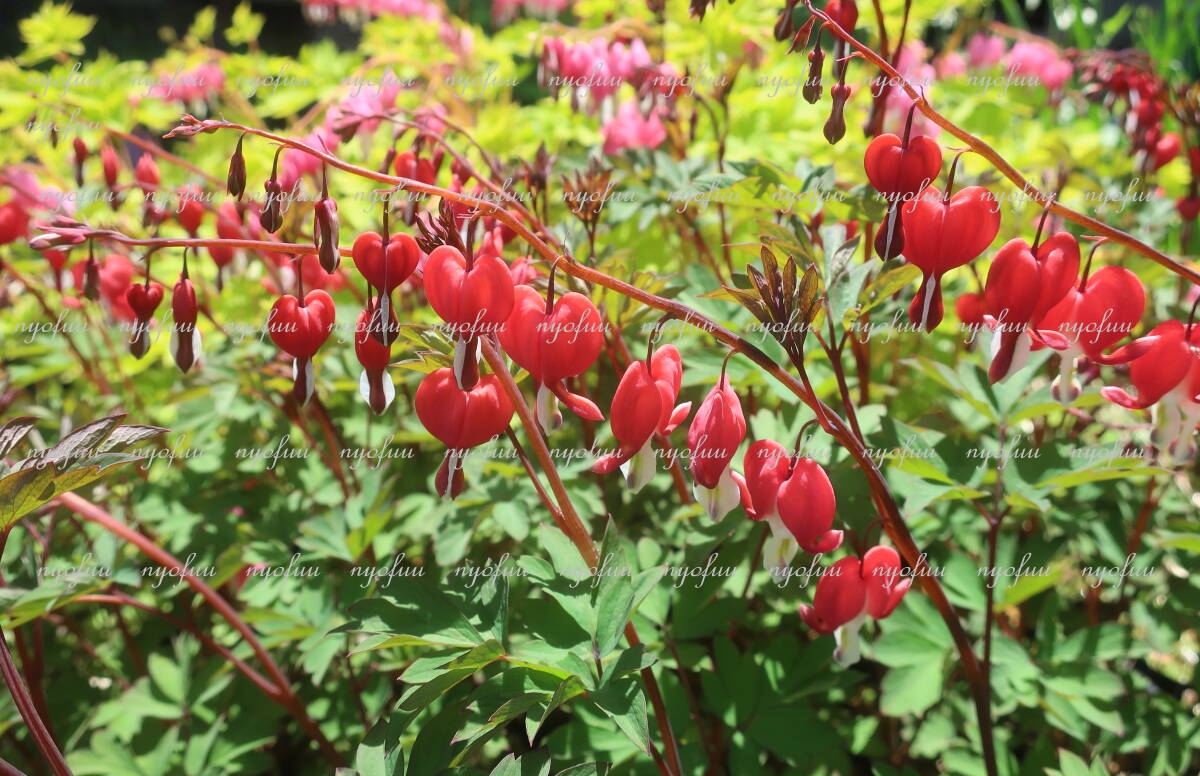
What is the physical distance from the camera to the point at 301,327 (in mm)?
1049

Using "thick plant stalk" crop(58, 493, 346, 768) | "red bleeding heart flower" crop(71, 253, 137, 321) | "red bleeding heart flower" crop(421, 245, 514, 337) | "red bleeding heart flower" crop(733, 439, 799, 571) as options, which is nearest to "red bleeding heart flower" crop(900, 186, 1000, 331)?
"red bleeding heart flower" crop(733, 439, 799, 571)

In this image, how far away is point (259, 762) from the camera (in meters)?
1.57

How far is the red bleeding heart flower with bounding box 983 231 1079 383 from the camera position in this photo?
95 cm

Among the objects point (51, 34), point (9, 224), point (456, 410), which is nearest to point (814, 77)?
point (456, 410)

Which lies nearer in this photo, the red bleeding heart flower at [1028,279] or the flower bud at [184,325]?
the red bleeding heart flower at [1028,279]

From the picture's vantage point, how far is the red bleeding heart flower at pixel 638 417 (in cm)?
95

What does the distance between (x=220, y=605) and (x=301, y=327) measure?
2.05 ft

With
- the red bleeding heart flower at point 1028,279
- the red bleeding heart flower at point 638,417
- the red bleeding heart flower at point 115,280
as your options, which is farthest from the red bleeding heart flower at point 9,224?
the red bleeding heart flower at point 1028,279

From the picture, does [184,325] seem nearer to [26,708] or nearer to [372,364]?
[372,364]

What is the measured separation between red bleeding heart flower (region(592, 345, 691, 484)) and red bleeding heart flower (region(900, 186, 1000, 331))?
1.02ft

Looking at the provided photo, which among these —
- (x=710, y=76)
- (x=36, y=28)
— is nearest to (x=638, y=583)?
(x=710, y=76)

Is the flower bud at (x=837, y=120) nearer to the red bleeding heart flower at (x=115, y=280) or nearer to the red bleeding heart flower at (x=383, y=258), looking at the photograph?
the red bleeding heart flower at (x=383, y=258)

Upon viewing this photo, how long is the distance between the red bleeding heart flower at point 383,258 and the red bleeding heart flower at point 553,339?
13 centimetres

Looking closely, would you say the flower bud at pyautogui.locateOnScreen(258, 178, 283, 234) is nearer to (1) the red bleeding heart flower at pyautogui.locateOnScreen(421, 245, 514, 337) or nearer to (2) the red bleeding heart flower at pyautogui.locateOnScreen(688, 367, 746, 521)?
(1) the red bleeding heart flower at pyautogui.locateOnScreen(421, 245, 514, 337)
